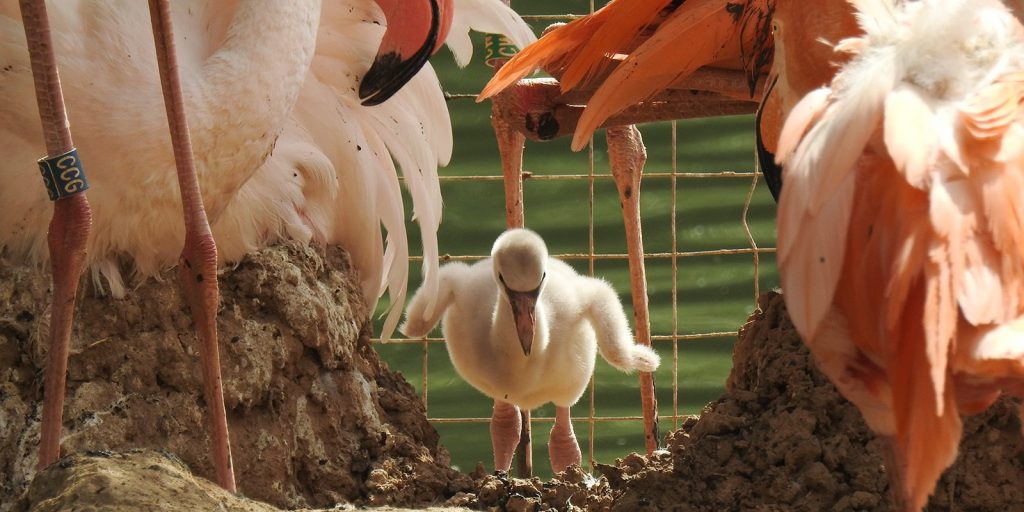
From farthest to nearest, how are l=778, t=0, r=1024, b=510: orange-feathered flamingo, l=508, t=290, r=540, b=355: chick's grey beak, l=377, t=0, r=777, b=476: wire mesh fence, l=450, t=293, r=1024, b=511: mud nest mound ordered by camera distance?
l=377, t=0, r=777, b=476: wire mesh fence, l=508, t=290, r=540, b=355: chick's grey beak, l=450, t=293, r=1024, b=511: mud nest mound, l=778, t=0, r=1024, b=510: orange-feathered flamingo

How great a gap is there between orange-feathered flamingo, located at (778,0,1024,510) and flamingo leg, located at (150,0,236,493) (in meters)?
0.98

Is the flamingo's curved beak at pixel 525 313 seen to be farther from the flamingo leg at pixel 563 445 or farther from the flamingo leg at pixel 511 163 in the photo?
the flamingo leg at pixel 563 445

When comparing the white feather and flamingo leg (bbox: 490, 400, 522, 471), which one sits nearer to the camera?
the white feather

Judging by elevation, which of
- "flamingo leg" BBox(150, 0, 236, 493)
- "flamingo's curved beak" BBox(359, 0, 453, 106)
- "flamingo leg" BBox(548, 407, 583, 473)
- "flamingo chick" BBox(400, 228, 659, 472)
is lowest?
"flamingo leg" BBox(548, 407, 583, 473)

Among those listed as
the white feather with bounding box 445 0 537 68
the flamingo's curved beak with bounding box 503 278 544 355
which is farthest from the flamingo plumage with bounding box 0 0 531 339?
the flamingo's curved beak with bounding box 503 278 544 355

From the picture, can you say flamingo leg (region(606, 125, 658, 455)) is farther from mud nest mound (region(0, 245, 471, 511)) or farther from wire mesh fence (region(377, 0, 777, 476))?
wire mesh fence (region(377, 0, 777, 476))

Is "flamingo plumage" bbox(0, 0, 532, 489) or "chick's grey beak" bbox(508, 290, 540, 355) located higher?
"flamingo plumage" bbox(0, 0, 532, 489)

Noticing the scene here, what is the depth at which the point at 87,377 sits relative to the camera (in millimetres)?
2486

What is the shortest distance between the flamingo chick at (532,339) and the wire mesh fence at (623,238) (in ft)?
4.17

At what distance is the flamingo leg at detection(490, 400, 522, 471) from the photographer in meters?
4.03

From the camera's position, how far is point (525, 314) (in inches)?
137

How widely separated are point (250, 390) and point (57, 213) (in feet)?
1.93

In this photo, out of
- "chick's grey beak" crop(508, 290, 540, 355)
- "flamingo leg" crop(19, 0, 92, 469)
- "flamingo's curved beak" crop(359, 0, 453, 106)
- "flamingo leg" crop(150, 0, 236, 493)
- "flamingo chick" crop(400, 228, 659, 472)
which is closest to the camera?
"flamingo leg" crop(19, 0, 92, 469)

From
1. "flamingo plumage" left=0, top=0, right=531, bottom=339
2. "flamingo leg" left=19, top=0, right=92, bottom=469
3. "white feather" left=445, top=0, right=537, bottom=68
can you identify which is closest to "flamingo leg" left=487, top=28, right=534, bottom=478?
"white feather" left=445, top=0, right=537, bottom=68
